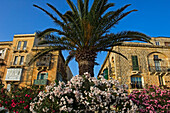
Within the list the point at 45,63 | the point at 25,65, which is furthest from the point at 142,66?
the point at 25,65

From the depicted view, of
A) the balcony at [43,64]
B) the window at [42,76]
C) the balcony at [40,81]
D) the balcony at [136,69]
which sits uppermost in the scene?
the balcony at [43,64]

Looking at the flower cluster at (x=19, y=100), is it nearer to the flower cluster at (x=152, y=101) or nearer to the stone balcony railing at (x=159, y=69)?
the flower cluster at (x=152, y=101)

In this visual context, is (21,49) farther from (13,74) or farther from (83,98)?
(83,98)

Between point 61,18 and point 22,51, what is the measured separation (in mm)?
17494

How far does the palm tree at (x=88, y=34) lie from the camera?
9945mm

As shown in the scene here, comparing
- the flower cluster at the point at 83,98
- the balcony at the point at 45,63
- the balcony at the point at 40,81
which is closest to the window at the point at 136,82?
the balcony at the point at 40,81

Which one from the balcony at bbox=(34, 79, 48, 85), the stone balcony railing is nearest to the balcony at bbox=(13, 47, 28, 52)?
the balcony at bbox=(34, 79, 48, 85)

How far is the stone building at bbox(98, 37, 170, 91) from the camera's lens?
22297mm

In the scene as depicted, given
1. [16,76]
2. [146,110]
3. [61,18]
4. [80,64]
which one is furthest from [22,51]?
[146,110]

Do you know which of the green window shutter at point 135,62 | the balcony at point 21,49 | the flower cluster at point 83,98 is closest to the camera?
the flower cluster at point 83,98

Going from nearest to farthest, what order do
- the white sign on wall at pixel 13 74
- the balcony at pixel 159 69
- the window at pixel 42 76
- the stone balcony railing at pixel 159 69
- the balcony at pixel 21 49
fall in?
the balcony at pixel 159 69, the stone balcony railing at pixel 159 69, the white sign on wall at pixel 13 74, the window at pixel 42 76, the balcony at pixel 21 49

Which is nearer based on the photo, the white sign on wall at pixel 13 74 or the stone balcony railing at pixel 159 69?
the stone balcony railing at pixel 159 69

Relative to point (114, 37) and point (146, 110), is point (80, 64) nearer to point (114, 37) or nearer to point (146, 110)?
point (114, 37)

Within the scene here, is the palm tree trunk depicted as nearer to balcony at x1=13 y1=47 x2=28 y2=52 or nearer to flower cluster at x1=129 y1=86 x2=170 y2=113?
flower cluster at x1=129 y1=86 x2=170 y2=113
